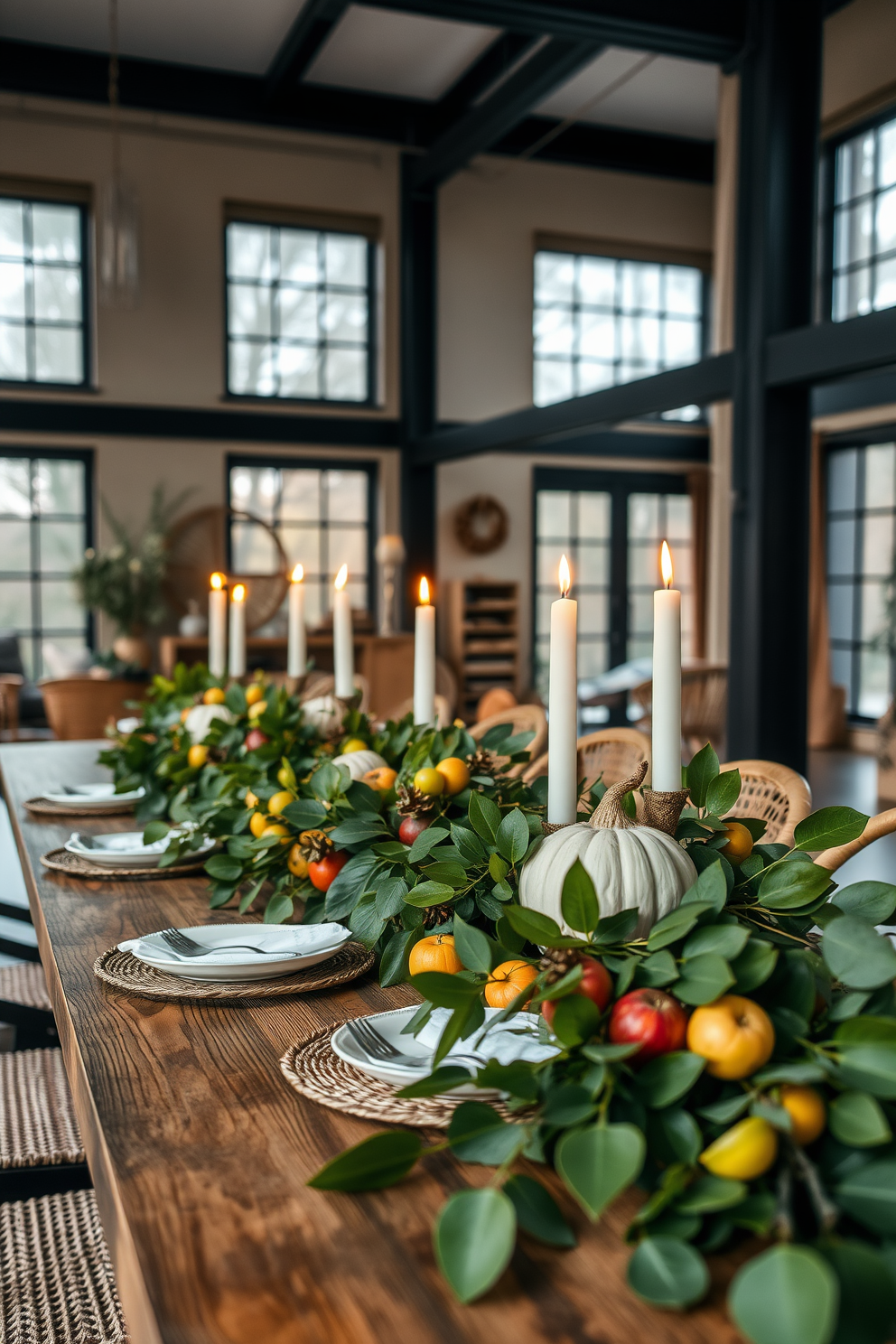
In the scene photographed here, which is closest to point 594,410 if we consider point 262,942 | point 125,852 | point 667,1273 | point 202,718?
point 202,718

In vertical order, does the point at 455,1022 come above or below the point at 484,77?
below

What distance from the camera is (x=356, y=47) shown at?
676 centimetres

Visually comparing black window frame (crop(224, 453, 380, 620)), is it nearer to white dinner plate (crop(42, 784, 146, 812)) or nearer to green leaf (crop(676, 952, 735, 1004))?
white dinner plate (crop(42, 784, 146, 812))

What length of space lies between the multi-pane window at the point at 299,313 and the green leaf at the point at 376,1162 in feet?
24.8

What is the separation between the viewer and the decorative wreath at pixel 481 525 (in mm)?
8289

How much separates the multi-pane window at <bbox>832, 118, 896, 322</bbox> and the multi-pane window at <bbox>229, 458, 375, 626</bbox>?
345 centimetres

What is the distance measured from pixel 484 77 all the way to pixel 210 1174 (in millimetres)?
7501

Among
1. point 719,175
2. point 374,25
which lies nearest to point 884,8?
point 719,175

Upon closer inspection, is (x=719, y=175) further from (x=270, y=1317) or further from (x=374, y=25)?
(x=270, y=1317)

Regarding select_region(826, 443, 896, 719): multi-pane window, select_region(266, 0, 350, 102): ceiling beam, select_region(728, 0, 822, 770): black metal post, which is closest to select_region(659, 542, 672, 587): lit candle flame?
select_region(728, 0, 822, 770): black metal post

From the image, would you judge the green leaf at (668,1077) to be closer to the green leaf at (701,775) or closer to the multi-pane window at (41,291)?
the green leaf at (701,775)

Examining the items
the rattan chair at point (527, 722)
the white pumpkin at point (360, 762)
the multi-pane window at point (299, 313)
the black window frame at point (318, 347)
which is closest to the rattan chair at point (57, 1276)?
the white pumpkin at point (360, 762)

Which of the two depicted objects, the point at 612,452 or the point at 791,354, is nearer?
the point at 791,354

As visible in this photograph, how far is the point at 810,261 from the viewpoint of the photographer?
14.3 ft
